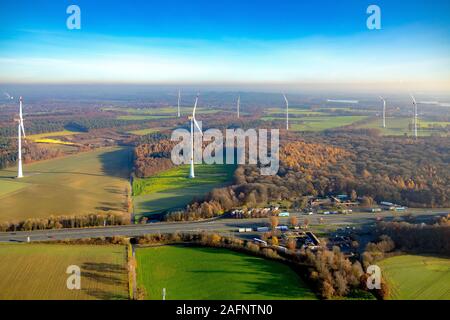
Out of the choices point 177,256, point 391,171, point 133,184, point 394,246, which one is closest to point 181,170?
point 133,184

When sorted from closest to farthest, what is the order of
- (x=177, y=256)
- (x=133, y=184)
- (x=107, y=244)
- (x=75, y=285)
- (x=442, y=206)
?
(x=75, y=285)
(x=177, y=256)
(x=107, y=244)
(x=442, y=206)
(x=133, y=184)

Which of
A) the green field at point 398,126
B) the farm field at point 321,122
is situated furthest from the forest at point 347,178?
the farm field at point 321,122

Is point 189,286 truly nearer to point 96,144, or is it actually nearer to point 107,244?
point 107,244
